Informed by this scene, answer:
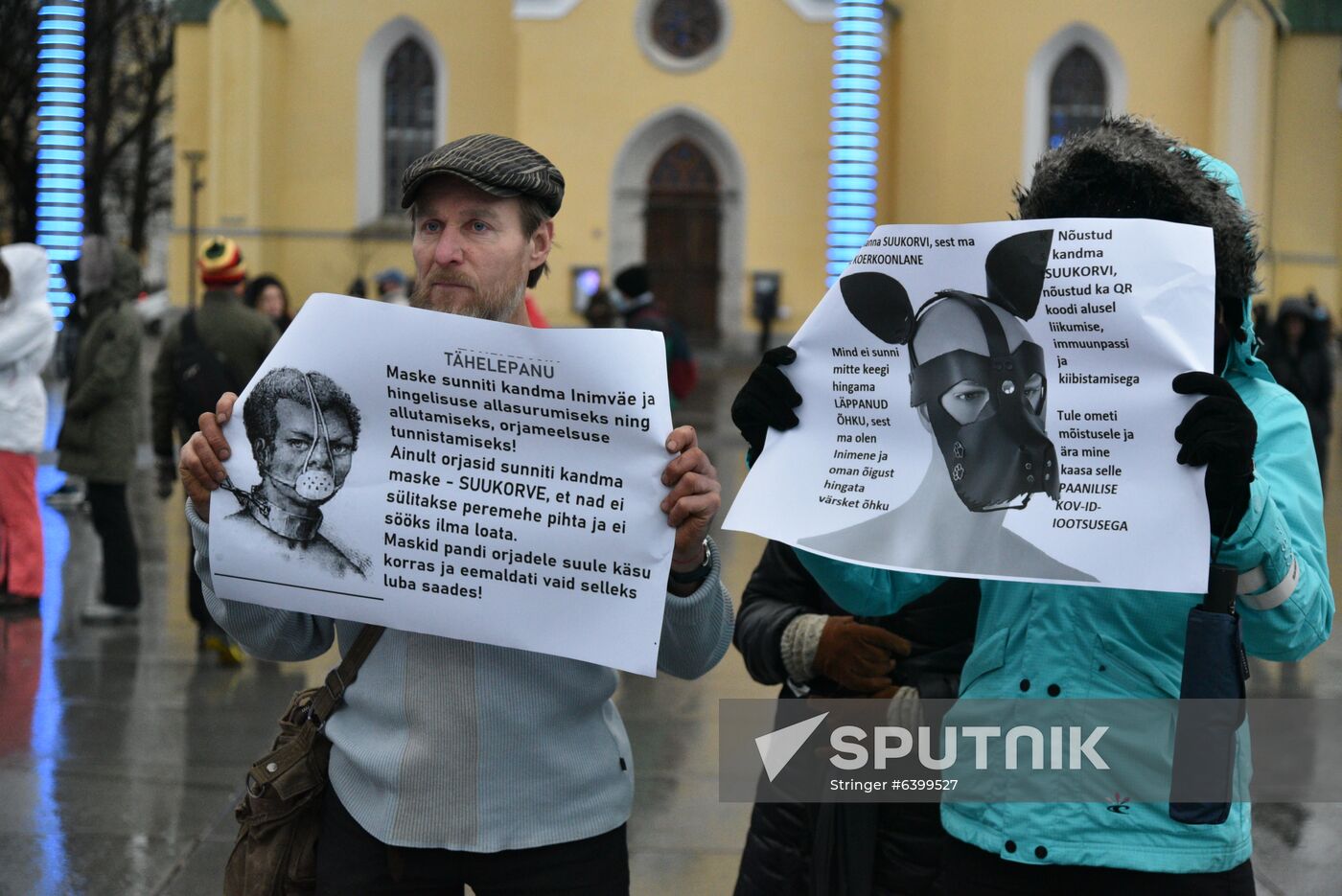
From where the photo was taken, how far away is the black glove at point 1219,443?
7.55 feet

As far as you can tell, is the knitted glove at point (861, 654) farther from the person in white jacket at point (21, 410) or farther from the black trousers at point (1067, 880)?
the person in white jacket at point (21, 410)

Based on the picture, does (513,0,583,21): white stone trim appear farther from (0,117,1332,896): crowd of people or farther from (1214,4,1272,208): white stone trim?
(0,117,1332,896): crowd of people

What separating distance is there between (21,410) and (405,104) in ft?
92.3

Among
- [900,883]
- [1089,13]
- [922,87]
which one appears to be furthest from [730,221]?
[900,883]

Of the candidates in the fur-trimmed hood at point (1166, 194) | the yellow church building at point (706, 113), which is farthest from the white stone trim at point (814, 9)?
the fur-trimmed hood at point (1166, 194)

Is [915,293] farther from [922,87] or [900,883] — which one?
[922,87]

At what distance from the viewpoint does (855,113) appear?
2492 centimetres

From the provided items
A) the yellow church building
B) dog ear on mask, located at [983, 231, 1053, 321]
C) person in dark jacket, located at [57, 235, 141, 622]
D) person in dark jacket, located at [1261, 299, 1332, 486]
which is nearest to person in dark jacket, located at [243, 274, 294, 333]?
person in dark jacket, located at [57, 235, 141, 622]

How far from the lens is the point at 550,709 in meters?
2.60

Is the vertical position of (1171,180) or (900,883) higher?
(1171,180)

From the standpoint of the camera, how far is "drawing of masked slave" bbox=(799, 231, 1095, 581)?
2.55 m

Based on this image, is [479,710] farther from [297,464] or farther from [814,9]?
[814,9]

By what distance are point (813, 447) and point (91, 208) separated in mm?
34647

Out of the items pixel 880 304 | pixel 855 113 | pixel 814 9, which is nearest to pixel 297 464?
→ pixel 880 304
